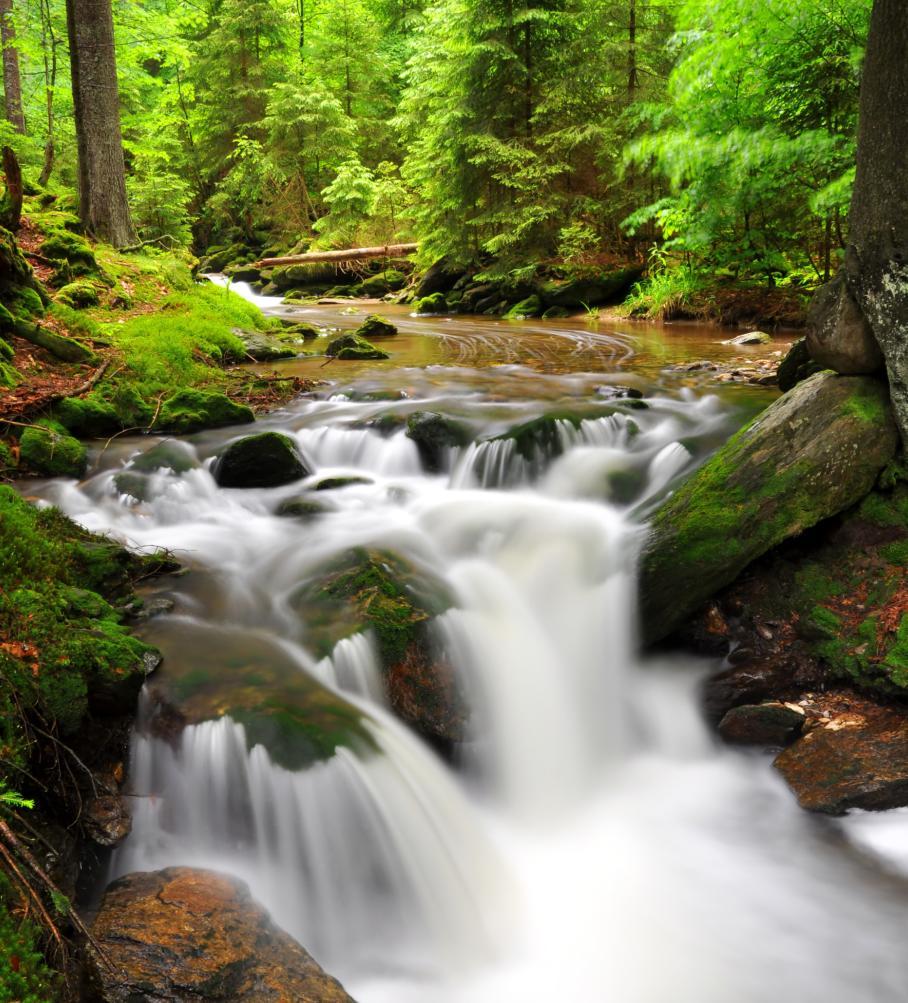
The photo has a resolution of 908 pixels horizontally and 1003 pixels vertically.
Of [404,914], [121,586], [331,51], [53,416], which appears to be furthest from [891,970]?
[331,51]

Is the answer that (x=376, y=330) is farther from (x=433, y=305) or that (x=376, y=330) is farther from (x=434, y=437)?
(x=434, y=437)

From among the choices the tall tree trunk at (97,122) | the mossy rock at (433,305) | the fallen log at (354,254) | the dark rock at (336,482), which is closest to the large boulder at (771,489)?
the dark rock at (336,482)

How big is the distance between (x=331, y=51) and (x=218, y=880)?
33.8 metres

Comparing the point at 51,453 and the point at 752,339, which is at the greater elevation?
the point at 752,339

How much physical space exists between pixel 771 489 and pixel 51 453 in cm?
526

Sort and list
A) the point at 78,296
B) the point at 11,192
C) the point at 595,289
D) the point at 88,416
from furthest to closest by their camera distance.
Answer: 1. the point at 595,289
2. the point at 78,296
3. the point at 11,192
4. the point at 88,416

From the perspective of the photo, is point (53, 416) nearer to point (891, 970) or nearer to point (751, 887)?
point (751, 887)

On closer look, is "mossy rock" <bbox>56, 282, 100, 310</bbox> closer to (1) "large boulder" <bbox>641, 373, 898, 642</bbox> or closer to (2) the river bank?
(2) the river bank

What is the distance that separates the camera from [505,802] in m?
3.66

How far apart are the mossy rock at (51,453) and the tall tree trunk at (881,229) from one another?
5506mm

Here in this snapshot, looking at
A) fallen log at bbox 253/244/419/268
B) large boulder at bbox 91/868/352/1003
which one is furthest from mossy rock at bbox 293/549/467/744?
fallen log at bbox 253/244/419/268

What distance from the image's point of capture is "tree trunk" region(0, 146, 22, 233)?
285 inches

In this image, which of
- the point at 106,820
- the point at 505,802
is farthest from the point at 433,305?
the point at 106,820

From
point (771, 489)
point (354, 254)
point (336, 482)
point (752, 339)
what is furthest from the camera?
point (354, 254)
